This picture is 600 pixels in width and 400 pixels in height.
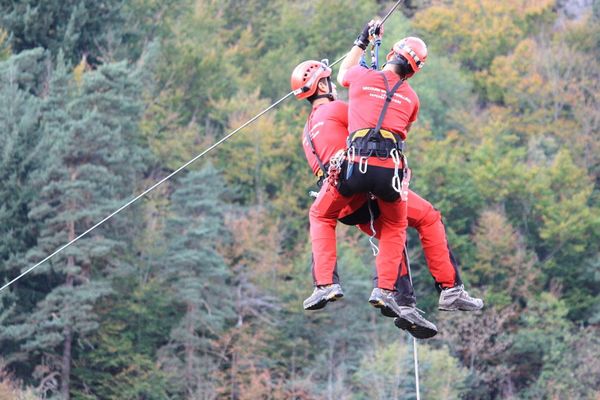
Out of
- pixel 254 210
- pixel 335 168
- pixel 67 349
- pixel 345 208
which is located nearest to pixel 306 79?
pixel 335 168

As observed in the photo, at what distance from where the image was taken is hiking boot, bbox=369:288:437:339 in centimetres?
998

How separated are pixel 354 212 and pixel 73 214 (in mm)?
25142

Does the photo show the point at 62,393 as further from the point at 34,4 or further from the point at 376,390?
the point at 34,4

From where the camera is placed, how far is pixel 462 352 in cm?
4178

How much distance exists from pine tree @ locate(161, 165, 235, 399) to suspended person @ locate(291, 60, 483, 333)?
83.7 feet

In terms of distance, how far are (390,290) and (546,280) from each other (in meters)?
36.6

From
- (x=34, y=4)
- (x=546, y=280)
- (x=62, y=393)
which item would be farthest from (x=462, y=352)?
(x=34, y=4)

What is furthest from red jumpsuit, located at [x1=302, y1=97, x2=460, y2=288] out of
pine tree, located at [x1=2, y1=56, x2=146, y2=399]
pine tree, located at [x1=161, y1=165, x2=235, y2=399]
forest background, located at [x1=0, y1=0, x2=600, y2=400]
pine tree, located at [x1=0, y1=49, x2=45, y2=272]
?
pine tree, located at [x1=161, y1=165, x2=235, y2=399]

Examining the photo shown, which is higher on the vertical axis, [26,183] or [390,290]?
[26,183]

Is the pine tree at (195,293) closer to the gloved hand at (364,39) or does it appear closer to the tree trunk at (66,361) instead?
the tree trunk at (66,361)

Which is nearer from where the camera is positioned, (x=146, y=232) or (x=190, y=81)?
(x=146, y=232)

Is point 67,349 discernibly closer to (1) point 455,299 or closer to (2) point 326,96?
(1) point 455,299

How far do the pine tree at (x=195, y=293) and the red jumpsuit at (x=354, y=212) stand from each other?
25.5 m

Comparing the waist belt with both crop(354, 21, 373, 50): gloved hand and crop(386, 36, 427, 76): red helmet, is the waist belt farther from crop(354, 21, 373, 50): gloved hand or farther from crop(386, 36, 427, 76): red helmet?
crop(354, 21, 373, 50): gloved hand
